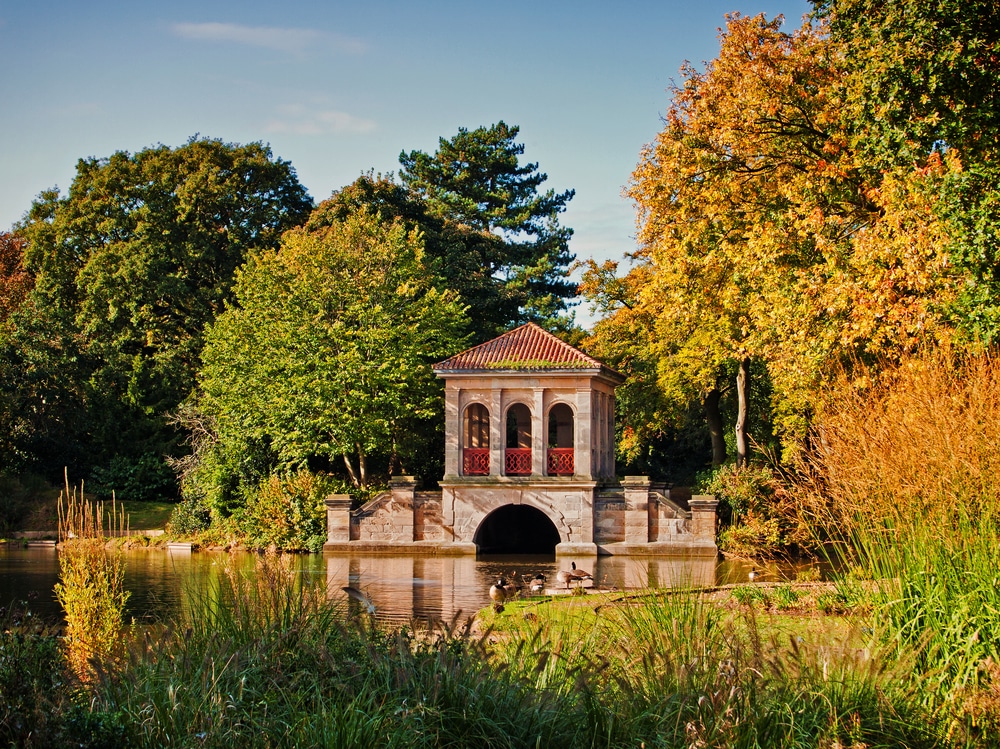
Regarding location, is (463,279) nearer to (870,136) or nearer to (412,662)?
(870,136)

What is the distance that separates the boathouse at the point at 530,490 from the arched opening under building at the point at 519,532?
2.81m

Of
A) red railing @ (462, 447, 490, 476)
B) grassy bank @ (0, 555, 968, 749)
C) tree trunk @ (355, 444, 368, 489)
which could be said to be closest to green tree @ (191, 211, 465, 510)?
tree trunk @ (355, 444, 368, 489)

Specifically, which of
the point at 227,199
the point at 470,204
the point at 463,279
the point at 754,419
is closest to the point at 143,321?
the point at 227,199

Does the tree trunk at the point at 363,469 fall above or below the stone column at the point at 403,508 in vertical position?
above

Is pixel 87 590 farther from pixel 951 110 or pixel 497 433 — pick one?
pixel 497 433

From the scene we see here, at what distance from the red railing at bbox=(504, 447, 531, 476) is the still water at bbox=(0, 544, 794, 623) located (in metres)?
2.33

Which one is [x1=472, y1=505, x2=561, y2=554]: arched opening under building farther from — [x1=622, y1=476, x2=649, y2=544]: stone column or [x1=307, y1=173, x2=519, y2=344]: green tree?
[x1=307, y1=173, x2=519, y2=344]: green tree

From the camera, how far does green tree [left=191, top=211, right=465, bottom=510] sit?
29766mm

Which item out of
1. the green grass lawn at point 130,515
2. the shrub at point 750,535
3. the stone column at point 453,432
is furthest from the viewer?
the green grass lawn at point 130,515

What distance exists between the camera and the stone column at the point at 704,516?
87.0 ft

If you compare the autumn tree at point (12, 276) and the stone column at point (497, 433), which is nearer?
the stone column at point (497, 433)

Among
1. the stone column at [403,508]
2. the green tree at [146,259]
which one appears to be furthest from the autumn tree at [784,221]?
the green tree at [146,259]

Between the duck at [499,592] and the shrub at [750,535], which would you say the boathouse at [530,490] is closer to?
the shrub at [750,535]

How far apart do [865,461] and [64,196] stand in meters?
41.8
